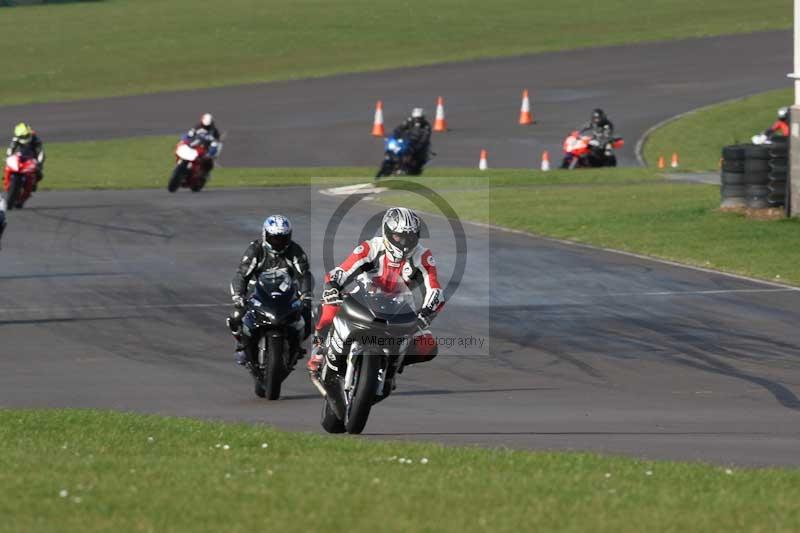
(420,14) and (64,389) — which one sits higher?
(420,14)

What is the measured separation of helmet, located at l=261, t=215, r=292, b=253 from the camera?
14242 mm

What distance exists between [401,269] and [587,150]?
26330mm

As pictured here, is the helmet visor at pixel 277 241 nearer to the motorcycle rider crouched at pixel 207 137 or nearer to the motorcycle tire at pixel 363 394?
the motorcycle tire at pixel 363 394

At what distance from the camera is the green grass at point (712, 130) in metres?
40.3

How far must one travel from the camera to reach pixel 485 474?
30.7 ft

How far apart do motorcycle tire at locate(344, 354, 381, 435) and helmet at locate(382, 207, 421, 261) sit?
81cm

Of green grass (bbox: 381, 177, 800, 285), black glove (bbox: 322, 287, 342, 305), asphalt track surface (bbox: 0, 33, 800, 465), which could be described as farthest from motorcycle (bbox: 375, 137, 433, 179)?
black glove (bbox: 322, 287, 342, 305)

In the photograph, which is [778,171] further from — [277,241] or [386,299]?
[386,299]

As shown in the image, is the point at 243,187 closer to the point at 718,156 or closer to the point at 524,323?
the point at 718,156

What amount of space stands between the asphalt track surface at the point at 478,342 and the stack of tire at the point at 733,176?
348cm

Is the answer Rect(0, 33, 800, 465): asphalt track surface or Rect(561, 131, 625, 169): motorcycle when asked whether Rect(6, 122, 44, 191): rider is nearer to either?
Rect(0, 33, 800, 465): asphalt track surface

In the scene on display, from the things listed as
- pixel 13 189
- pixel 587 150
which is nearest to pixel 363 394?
pixel 13 189

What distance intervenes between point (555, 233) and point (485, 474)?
56.1ft

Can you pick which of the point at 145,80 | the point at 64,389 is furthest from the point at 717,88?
the point at 64,389
